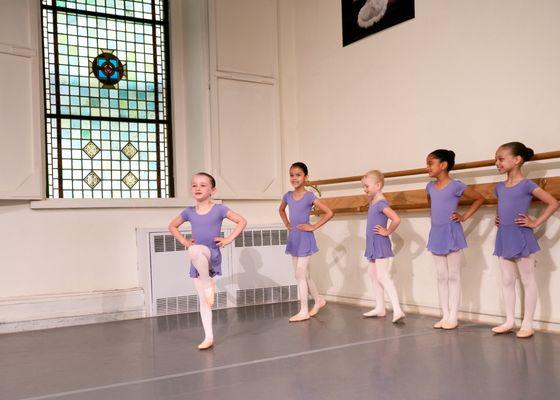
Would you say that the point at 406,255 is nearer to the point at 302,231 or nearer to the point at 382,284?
the point at 382,284

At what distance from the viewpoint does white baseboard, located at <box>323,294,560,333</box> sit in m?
4.09

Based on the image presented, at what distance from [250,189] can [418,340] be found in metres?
2.87

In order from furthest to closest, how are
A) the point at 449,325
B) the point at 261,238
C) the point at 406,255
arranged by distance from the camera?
the point at 261,238
the point at 406,255
the point at 449,325

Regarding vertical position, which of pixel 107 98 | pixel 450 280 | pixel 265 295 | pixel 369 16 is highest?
pixel 369 16

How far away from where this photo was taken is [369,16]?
5.64 meters

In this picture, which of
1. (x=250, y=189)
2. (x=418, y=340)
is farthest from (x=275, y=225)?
(x=418, y=340)

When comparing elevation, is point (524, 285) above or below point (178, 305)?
above

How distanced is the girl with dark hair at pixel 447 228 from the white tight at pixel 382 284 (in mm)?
407

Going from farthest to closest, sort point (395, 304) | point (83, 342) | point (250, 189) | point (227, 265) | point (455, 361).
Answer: point (250, 189), point (227, 265), point (395, 304), point (83, 342), point (455, 361)

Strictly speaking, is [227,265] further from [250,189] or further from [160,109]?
[160,109]

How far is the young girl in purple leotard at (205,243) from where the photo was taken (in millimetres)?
3888

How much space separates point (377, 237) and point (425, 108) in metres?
1.22

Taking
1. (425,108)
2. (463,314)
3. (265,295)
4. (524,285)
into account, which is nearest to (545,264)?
(524,285)

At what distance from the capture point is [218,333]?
175 inches
